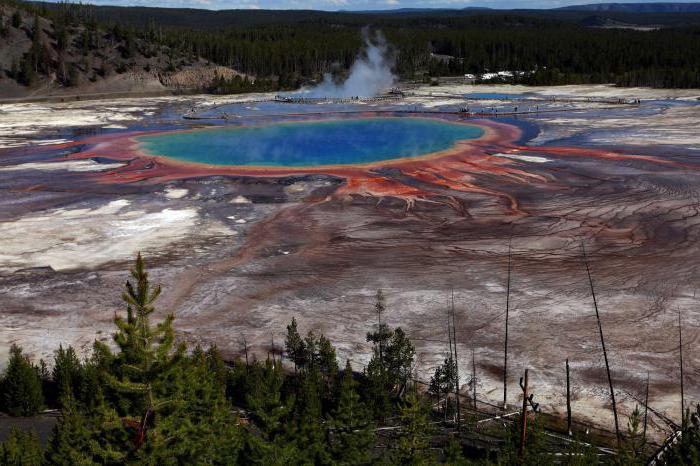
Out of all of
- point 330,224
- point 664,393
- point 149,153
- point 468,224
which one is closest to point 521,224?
point 468,224

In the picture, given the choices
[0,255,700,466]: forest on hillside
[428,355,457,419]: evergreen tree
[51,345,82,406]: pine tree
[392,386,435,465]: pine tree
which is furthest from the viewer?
[428,355,457,419]: evergreen tree

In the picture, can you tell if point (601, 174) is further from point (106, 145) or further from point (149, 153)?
point (106, 145)

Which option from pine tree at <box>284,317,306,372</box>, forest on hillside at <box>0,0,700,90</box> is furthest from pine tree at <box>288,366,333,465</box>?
forest on hillside at <box>0,0,700,90</box>

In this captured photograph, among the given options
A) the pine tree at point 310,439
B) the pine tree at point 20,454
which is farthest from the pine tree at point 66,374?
the pine tree at point 310,439

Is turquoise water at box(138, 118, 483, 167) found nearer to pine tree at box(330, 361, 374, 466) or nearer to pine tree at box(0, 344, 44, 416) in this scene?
pine tree at box(0, 344, 44, 416)

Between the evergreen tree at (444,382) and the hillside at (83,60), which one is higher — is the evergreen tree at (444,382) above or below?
below

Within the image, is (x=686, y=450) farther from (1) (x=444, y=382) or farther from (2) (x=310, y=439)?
(2) (x=310, y=439)

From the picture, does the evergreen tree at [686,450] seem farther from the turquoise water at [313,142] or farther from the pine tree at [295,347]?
the turquoise water at [313,142]
